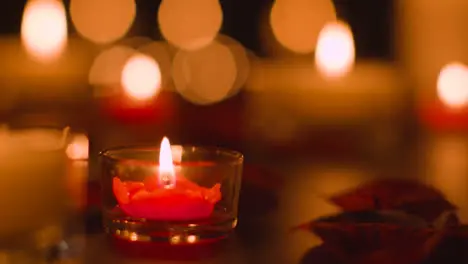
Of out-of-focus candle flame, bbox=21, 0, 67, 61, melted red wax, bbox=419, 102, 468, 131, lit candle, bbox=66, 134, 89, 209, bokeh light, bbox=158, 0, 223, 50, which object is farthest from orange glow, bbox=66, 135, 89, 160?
bokeh light, bbox=158, 0, 223, 50

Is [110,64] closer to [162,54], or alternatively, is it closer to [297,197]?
[162,54]

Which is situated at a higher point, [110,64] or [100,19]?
[100,19]

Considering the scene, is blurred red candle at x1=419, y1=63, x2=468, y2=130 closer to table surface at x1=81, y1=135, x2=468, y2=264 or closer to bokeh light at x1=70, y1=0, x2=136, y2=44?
table surface at x1=81, y1=135, x2=468, y2=264

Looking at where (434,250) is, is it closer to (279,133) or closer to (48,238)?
(48,238)

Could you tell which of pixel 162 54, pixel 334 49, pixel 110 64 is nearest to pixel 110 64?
pixel 110 64

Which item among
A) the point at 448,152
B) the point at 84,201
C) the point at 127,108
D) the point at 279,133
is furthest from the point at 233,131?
the point at 84,201

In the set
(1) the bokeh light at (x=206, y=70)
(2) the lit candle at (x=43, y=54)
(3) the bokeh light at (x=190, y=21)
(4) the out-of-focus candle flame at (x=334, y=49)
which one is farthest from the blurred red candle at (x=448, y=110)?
(3) the bokeh light at (x=190, y=21)

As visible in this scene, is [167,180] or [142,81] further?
[142,81]
